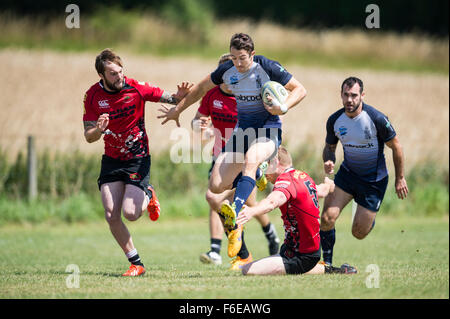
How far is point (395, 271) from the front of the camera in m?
8.00

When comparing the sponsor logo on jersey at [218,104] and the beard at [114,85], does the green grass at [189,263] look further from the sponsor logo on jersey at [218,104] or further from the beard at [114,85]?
the sponsor logo on jersey at [218,104]

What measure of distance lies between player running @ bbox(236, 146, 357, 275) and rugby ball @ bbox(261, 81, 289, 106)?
0.59 meters

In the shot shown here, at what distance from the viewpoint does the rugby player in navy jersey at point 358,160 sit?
26.5 ft

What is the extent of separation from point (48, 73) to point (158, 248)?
14.0 meters

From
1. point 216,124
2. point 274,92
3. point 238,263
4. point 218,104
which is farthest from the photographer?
point 216,124

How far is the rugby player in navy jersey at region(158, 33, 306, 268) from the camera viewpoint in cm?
735

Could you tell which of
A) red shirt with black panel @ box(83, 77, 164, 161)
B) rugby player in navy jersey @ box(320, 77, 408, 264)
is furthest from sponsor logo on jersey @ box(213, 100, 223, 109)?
rugby player in navy jersey @ box(320, 77, 408, 264)

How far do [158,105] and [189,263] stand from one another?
41.6 feet

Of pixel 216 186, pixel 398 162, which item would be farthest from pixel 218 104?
pixel 398 162

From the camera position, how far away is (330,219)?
8.27 m

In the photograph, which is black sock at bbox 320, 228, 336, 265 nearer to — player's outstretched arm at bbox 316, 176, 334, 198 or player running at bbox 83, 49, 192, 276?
player's outstretched arm at bbox 316, 176, 334, 198

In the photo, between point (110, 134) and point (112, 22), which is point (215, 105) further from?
point (112, 22)

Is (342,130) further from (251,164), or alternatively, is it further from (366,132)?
(251,164)
